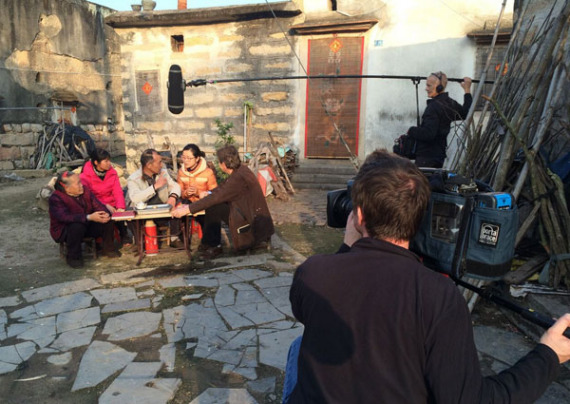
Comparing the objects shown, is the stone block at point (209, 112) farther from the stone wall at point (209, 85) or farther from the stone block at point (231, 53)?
the stone block at point (231, 53)

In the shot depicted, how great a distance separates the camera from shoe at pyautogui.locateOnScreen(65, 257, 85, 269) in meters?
4.88

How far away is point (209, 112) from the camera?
33.7 ft

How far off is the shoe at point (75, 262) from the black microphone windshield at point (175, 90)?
6.24 meters

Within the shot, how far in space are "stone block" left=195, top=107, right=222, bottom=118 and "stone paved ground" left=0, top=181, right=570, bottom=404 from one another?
6.21m

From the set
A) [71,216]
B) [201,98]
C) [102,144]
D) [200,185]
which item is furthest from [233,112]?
[102,144]

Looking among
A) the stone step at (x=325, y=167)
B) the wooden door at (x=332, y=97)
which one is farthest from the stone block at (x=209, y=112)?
the stone step at (x=325, y=167)

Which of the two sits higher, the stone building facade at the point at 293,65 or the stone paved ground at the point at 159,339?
the stone building facade at the point at 293,65

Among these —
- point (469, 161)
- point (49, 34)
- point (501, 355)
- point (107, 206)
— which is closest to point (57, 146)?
point (49, 34)

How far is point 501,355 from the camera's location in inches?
116

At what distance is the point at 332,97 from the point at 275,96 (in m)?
1.31

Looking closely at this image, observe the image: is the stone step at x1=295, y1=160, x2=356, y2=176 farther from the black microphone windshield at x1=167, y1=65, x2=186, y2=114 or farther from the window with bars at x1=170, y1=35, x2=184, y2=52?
the window with bars at x1=170, y1=35, x2=184, y2=52

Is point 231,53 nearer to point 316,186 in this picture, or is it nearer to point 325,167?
point 325,167

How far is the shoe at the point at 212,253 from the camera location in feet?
16.7

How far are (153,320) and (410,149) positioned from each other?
10.6 feet
